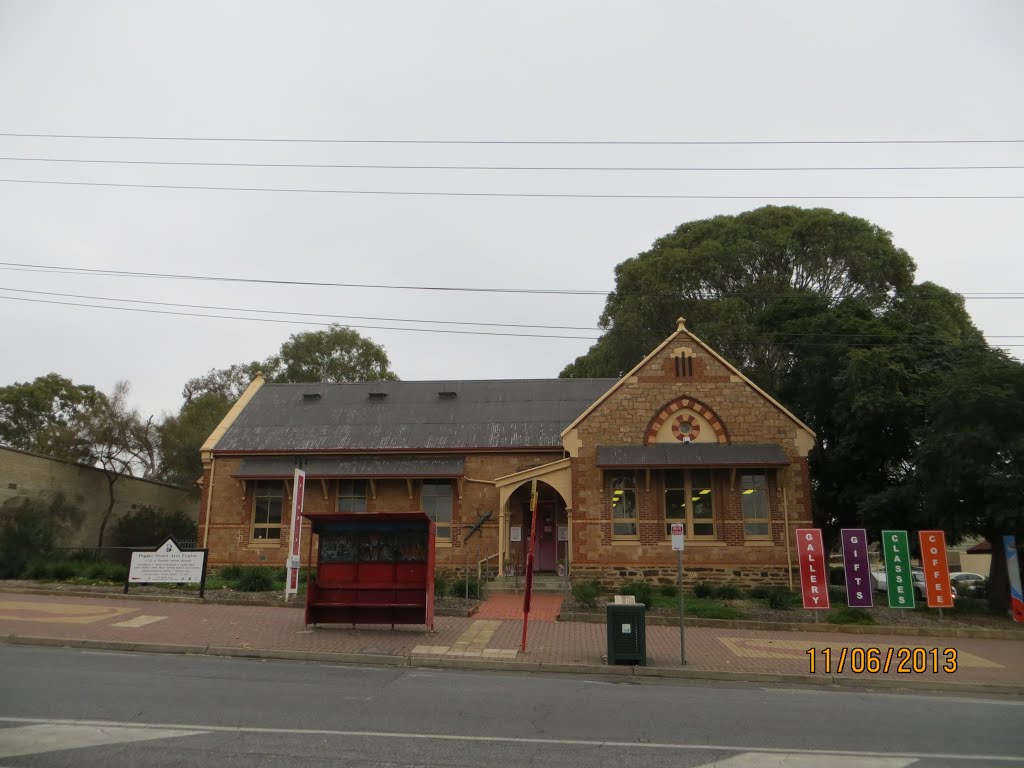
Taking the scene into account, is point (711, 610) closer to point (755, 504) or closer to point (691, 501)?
point (691, 501)

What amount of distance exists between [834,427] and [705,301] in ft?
37.8

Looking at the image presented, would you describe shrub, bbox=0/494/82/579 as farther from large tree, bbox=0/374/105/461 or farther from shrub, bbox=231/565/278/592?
large tree, bbox=0/374/105/461

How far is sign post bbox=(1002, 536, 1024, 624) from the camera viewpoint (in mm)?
18078

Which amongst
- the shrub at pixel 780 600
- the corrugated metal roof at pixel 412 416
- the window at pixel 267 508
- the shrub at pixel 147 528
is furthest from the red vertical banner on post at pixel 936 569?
the shrub at pixel 147 528

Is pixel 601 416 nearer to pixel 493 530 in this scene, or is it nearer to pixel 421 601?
pixel 493 530

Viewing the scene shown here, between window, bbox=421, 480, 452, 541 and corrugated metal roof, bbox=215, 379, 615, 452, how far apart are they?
123 centimetres

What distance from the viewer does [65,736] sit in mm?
7270

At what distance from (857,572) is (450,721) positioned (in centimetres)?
1315

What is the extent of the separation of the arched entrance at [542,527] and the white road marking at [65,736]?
56.8ft

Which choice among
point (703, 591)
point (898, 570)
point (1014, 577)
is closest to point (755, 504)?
point (703, 591)

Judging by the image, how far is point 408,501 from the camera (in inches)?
992

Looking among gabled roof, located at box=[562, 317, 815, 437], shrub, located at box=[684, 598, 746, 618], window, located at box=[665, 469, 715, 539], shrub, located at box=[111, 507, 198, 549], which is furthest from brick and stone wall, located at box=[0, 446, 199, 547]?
shrub, located at box=[684, 598, 746, 618]

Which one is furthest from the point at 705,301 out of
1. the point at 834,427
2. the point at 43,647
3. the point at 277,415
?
the point at 43,647
